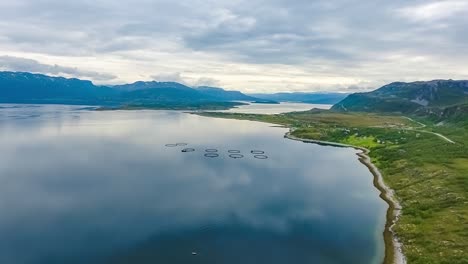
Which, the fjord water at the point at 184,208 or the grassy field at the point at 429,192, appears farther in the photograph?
the fjord water at the point at 184,208

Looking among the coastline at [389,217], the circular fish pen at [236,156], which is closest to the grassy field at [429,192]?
the coastline at [389,217]

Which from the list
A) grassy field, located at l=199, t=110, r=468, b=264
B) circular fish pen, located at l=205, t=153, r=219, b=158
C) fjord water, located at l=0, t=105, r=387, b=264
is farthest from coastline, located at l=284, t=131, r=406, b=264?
circular fish pen, located at l=205, t=153, r=219, b=158

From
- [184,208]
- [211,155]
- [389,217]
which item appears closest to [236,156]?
[211,155]

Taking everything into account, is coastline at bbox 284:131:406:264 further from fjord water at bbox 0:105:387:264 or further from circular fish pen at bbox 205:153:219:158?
circular fish pen at bbox 205:153:219:158

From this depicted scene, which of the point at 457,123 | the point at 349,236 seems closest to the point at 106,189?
the point at 349,236

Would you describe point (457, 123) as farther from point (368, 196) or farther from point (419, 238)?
point (419, 238)

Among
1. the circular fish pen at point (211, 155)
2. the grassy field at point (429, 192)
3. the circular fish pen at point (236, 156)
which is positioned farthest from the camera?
the circular fish pen at point (211, 155)

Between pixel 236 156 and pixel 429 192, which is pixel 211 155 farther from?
pixel 429 192

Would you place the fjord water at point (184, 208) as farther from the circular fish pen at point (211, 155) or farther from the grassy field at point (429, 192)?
the grassy field at point (429, 192)
